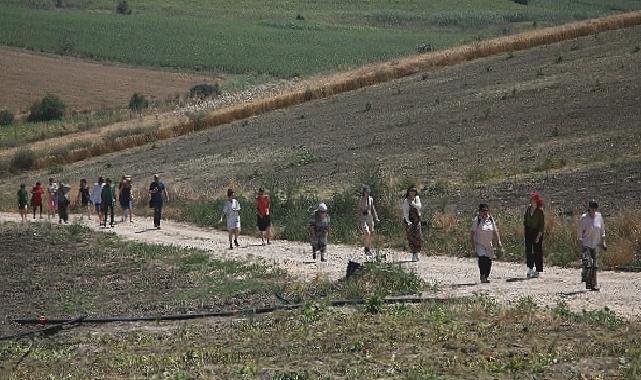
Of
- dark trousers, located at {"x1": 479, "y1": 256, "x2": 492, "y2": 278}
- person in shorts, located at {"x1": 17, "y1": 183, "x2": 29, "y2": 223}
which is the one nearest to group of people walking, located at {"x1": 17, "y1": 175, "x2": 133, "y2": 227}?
person in shorts, located at {"x1": 17, "y1": 183, "x2": 29, "y2": 223}

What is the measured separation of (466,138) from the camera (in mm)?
47188

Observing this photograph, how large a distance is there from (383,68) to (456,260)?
136ft

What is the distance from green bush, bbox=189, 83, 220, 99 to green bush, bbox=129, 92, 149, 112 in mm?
2945

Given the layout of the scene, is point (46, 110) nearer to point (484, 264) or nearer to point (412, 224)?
point (412, 224)

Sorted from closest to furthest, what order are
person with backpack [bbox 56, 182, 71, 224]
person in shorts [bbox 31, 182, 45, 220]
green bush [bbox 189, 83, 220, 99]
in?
1. person with backpack [bbox 56, 182, 71, 224]
2. person in shorts [bbox 31, 182, 45, 220]
3. green bush [bbox 189, 83, 220, 99]

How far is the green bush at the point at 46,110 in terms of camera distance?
86438 mm

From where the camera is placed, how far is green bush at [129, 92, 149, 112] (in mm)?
86037

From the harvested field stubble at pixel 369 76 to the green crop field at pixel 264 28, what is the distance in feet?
87.1

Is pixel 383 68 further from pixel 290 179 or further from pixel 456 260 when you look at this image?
pixel 456 260

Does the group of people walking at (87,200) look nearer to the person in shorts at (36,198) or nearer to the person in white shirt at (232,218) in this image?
the person in shorts at (36,198)

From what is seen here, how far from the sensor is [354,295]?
22781 millimetres

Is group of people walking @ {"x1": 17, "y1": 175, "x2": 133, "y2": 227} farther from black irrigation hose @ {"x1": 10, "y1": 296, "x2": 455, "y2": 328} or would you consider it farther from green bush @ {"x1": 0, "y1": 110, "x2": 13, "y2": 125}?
green bush @ {"x1": 0, "y1": 110, "x2": 13, "y2": 125}

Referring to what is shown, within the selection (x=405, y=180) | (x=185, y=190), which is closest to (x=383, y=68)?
(x=185, y=190)

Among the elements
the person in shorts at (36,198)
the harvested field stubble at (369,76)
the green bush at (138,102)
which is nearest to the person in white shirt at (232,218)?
the person in shorts at (36,198)
